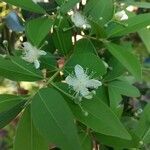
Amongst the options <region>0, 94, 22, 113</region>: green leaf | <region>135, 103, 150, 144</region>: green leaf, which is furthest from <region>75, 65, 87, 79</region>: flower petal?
<region>135, 103, 150, 144</region>: green leaf

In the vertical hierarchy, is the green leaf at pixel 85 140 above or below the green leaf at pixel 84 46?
below

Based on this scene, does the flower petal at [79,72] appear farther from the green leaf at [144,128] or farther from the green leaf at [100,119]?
the green leaf at [144,128]

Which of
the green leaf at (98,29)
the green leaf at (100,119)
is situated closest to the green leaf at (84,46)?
the green leaf at (98,29)

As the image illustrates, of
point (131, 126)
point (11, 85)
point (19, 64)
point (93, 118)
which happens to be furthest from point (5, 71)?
point (11, 85)

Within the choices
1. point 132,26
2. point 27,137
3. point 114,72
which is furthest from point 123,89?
point 27,137

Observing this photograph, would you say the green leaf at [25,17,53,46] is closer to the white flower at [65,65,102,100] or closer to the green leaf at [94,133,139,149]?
the white flower at [65,65,102,100]

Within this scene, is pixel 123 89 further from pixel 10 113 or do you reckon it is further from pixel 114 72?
pixel 10 113
